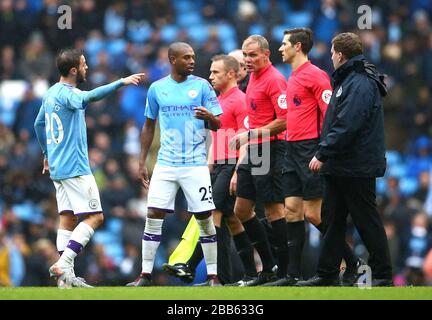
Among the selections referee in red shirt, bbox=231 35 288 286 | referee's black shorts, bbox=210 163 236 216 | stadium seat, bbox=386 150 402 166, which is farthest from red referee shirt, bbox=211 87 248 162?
stadium seat, bbox=386 150 402 166

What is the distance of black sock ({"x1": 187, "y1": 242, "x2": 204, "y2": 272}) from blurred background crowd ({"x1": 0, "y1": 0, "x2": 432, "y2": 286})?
3.19 meters

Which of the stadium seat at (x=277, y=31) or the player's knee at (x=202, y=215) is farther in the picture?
the stadium seat at (x=277, y=31)

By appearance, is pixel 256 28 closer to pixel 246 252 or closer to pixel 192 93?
pixel 246 252

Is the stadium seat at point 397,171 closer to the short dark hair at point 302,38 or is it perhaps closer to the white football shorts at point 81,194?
the short dark hair at point 302,38

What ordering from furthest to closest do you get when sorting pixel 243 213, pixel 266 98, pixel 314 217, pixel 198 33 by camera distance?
pixel 198 33 < pixel 243 213 < pixel 266 98 < pixel 314 217

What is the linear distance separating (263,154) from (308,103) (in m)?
0.89

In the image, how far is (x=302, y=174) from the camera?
13508mm

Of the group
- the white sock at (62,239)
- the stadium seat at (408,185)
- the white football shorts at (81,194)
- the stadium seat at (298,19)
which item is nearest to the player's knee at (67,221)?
the white sock at (62,239)

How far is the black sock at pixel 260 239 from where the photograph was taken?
14359 millimetres

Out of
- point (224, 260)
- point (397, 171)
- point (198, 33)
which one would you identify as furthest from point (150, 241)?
point (198, 33)

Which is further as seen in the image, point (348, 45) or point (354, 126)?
point (348, 45)

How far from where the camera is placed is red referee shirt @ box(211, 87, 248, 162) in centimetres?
1486

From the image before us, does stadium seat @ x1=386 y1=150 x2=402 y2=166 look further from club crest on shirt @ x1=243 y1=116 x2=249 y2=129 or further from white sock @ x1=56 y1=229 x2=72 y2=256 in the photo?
white sock @ x1=56 y1=229 x2=72 y2=256

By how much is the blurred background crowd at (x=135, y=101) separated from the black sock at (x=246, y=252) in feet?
10.2
